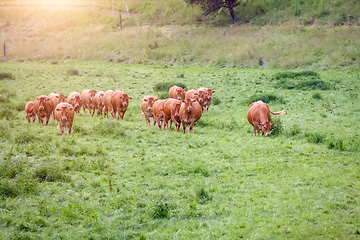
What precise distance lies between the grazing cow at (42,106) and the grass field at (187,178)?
2.23 feet

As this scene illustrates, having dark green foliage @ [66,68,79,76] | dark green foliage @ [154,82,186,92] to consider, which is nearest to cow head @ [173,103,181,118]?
dark green foliage @ [154,82,186,92]

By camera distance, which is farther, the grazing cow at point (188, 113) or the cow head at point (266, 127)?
the grazing cow at point (188, 113)

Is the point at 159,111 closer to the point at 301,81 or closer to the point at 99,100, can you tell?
the point at 99,100

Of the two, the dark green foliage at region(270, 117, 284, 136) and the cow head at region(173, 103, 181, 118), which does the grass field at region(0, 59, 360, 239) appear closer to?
the dark green foliage at region(270, 117, 284, 136)

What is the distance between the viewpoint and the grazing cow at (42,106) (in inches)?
769

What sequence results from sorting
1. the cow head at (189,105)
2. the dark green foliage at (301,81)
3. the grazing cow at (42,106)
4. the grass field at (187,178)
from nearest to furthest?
the grass field at (187,178)
the cow head at (189,105)
the grazing cow at (42,106)
the dark green foliage at (301,81)

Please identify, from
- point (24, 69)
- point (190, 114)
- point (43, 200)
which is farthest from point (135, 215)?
point (24, 69)

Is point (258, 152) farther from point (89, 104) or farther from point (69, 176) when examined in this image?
point (89, 104)

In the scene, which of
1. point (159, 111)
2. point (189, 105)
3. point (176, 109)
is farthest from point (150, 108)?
point (189, 105)

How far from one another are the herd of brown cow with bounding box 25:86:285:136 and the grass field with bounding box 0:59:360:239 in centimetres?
68

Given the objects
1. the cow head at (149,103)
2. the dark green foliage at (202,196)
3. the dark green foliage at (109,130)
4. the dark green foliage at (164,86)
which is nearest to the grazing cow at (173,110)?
the cow head at (149,103)

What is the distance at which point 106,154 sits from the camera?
1460 centimetres

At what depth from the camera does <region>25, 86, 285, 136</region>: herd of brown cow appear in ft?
57.3

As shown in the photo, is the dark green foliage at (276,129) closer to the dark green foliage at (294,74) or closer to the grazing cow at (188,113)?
the grazing cow at (188,113)
